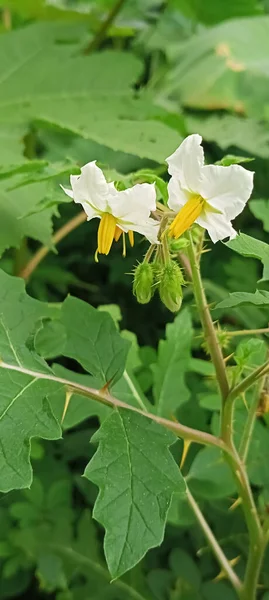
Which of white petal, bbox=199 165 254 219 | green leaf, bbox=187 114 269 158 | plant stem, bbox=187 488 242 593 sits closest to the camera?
white petal, bbox=199 165 254 219

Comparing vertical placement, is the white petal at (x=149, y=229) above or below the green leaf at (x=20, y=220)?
above

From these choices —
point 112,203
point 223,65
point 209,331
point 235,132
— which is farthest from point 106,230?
point 223,65

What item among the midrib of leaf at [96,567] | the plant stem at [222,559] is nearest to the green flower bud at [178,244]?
the plant stem at [222,559]

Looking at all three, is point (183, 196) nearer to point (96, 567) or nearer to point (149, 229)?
point (149, 229)

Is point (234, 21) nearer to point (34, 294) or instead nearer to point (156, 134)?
point (156, 134)

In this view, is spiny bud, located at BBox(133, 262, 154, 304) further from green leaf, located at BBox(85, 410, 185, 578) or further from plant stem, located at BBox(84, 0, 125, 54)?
plant stem, located at BBox(84, 0, 125, 54)

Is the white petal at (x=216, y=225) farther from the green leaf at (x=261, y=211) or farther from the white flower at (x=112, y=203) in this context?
the green leaf at (x=261, y=211)

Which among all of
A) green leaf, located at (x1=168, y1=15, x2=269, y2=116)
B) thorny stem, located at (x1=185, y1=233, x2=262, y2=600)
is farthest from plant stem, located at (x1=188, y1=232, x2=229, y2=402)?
green leaf, located at (x1=168, y1=15, x2=269, y2=116)

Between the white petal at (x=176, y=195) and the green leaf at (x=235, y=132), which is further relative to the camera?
the green leaf at (x=235, y=132)
